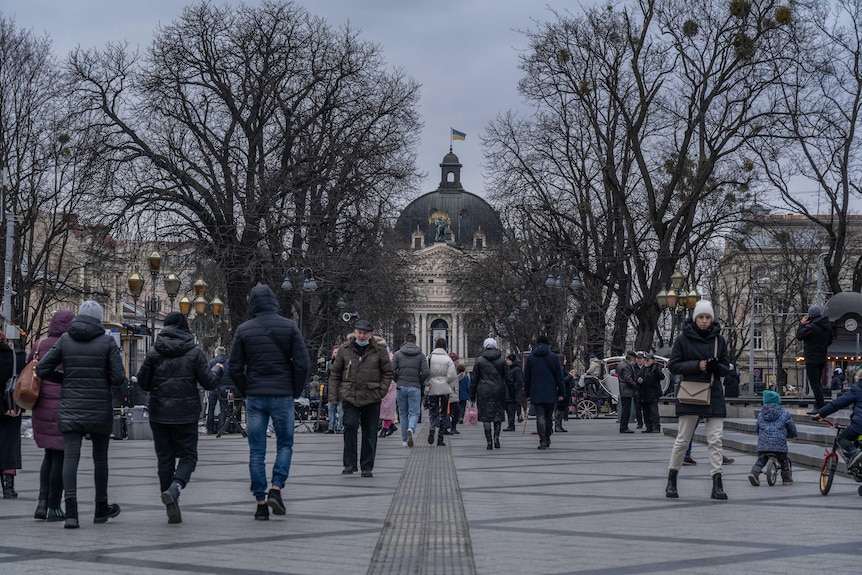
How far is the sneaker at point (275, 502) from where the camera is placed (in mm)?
11352

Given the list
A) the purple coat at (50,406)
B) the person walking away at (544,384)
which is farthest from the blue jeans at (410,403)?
the purple coat at (50,406)

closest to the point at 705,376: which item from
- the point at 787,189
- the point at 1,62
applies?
the point at 787,189

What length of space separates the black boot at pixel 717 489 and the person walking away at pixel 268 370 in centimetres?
396


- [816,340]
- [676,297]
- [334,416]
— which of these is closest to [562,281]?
[676,297]

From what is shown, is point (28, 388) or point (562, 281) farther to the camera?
point (562, 281)

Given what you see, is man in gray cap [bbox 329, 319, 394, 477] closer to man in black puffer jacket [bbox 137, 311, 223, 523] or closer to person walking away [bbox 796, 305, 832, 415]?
man in black puffer jacket [bbox 137, 311, 223, 523]

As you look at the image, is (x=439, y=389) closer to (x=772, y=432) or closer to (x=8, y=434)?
(x=772, y=432)

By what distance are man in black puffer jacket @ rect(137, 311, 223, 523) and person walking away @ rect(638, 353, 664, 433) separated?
57.6 ft

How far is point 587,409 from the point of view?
42719 mm

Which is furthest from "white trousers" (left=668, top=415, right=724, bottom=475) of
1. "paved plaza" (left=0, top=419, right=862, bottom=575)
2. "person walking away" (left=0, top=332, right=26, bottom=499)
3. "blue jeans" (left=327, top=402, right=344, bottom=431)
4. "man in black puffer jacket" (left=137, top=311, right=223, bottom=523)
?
"blue jeans" (left=327, top=402, right=344, bottom=431)

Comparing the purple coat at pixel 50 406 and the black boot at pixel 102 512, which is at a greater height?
the purple coat at pixel 50 406

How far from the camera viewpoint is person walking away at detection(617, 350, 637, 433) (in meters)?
29.0

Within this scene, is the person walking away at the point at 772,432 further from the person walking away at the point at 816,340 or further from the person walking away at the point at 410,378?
the person walking away at the point at 816,340

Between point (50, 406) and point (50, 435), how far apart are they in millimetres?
279
